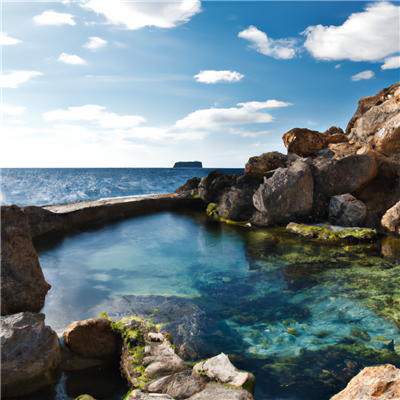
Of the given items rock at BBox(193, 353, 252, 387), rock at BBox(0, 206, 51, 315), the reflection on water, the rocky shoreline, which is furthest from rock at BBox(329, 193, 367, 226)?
rock at BBox(0, 206, 51, 315)

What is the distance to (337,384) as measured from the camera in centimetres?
360

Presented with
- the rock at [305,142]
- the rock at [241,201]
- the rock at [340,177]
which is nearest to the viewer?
the rock at [340,177]

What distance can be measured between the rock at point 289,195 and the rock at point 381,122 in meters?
4.90

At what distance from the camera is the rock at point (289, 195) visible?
12859mm

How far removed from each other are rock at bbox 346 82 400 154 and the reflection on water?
7.03 metres

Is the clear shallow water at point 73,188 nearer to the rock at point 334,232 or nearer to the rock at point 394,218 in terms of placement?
the rock at point 334,232

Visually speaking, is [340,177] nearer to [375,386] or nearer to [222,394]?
[375,386]

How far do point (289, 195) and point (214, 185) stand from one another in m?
6.35

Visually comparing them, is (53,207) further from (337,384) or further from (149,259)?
(337,384)

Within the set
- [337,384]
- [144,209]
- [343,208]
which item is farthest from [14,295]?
[144,209]

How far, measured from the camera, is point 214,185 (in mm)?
18297

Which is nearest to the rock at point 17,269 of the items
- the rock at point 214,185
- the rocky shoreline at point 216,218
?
the rocky shoreline at point 216,218

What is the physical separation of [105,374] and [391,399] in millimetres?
3448

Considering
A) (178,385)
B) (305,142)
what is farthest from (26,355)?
(305,142)
